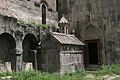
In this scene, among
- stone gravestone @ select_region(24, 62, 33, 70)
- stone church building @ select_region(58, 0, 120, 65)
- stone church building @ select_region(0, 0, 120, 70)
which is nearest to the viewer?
stone church building @ select_region(0, 0, 120, 70)

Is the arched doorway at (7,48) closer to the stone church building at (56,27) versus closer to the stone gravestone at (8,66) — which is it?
the stone church building at (56,27)

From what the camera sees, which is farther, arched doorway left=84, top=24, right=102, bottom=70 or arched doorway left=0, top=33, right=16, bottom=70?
arched doorway left=84, top=24, right=102, bottom=70

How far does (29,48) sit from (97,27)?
5.47 meters

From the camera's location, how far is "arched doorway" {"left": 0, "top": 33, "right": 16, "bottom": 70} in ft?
41.5

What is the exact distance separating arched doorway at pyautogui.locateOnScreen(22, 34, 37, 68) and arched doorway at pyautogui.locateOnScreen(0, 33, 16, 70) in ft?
4.61

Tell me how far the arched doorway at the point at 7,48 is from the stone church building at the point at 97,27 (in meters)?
6.20

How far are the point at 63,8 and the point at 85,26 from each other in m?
2.60

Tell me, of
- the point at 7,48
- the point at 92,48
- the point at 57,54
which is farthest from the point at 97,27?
the point at 7,48

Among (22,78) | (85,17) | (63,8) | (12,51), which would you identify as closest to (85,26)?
(85,17)

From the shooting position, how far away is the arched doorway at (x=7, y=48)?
12.6m

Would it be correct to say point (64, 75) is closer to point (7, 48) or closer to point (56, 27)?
point (7, 48)

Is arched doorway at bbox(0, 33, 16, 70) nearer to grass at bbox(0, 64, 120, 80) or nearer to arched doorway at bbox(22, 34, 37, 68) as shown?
arched doorway at bbox(22, 34, 37, 68)

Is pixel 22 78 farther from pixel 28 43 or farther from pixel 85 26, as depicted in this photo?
pixel 85 26

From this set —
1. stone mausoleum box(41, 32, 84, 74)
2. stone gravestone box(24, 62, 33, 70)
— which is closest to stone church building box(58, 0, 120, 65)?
stone mausoleum box(41, 32, 84, 74)
